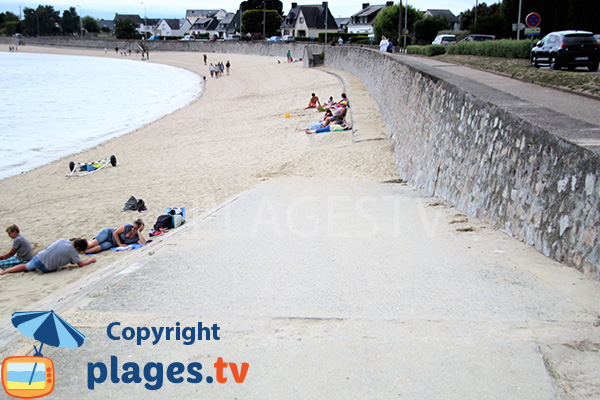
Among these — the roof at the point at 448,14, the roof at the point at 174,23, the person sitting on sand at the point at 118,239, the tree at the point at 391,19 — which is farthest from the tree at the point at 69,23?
the person sitting on sand at the point at 118,239

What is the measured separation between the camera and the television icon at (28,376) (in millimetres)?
3521

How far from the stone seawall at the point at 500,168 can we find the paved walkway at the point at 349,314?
26 cm

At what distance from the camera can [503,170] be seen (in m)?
6.41

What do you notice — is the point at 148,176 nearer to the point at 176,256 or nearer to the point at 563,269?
the point at 176,256

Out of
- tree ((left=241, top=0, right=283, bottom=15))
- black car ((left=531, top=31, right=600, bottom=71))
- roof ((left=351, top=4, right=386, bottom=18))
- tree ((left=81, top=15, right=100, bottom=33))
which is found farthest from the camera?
tree ((left=81, top=15, right=100, bottom=33))

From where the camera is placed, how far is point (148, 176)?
15.2 metres

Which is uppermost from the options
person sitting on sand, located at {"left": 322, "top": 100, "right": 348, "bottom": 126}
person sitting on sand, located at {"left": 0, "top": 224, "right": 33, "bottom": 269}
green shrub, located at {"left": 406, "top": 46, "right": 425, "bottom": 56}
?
green shrub, located at {"left": 406, "top": 46, "right": 425, "bottom": 56}

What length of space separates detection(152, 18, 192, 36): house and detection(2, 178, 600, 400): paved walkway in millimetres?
177646

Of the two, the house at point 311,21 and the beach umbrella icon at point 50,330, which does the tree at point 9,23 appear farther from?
the beach umbrella icon at point 50,330

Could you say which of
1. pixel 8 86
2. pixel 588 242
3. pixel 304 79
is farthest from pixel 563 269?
pixel 8 86

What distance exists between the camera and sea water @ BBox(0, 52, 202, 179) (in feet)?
75.4

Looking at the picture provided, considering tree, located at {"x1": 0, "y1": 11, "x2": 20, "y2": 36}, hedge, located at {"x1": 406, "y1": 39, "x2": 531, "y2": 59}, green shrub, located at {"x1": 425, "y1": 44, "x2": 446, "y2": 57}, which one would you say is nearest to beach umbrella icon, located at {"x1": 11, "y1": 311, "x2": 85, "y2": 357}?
hedge, located at {"x1": 406, "y1": 39, "x2": 531, "y2": 59}

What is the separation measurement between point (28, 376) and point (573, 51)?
19827mm

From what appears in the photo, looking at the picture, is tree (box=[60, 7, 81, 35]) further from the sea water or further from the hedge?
the hedge
